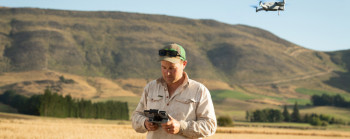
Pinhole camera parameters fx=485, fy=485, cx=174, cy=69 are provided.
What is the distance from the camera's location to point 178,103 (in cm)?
769

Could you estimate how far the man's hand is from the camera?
23.7ft

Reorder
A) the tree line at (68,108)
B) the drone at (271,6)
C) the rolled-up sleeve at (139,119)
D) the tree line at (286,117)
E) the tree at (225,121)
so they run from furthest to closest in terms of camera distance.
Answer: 1. the tree line at (286,117)
2. the tree line at (68,108)
3. the tree at (225,121)
4. the drone at (271,6)
5. the rolled-up sleeve at (139,119)

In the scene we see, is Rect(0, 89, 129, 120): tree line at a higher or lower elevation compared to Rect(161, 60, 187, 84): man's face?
lower

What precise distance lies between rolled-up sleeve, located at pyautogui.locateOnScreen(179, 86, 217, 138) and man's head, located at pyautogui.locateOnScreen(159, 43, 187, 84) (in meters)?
0.48

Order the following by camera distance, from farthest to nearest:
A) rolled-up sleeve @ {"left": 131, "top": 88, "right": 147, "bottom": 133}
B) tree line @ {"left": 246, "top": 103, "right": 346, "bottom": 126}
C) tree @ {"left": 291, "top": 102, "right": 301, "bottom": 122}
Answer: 1. tree @ {"left": 291, "top": 102, "right": 301, "bottom": 122}
2. tree line @ {"left": 246, "top": 103, "right": 346, "bottom": 126}
3. rolled-up sleeve @ {"left": 131, "top": 88, "right": 147, "bottom": 133}

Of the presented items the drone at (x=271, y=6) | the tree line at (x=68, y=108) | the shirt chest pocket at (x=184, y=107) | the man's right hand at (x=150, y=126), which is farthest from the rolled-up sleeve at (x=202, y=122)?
the tree line at (x=68, y=108)

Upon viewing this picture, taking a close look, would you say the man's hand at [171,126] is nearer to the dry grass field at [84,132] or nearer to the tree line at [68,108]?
the dry grass field at [84,132]

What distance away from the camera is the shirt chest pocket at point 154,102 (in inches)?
307

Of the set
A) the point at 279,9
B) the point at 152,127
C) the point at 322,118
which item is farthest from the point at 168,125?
the point at 322,118

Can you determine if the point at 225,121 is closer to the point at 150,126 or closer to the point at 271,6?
the point at 271,6

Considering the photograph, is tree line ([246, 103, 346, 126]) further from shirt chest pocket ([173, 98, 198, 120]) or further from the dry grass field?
shirt chest pocket ([173, 98, 198, 120])

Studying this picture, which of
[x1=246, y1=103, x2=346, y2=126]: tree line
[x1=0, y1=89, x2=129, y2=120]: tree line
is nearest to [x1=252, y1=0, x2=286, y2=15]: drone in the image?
[x1=0, y1=89, x2=129, y2=120]: tree line

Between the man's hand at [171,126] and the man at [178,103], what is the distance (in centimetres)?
10

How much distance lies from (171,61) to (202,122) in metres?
1.09
